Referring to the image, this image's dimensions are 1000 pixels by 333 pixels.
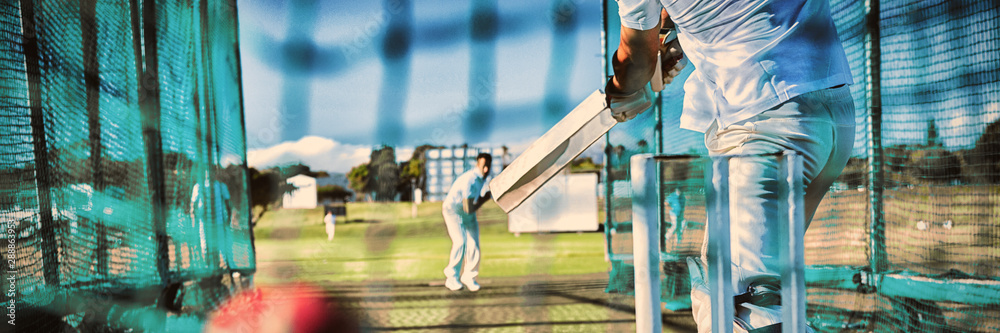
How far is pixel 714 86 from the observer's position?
106cm

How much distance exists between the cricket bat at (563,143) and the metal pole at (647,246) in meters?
0.27

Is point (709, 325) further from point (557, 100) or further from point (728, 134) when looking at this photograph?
point (557, 100)

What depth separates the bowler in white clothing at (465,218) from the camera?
4.29m

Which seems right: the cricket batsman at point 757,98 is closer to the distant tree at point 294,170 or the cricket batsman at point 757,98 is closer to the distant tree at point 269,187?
the distant tree at point 294,170

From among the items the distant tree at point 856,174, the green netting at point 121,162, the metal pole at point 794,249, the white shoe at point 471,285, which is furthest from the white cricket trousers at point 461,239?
the metal pole at point 794,249

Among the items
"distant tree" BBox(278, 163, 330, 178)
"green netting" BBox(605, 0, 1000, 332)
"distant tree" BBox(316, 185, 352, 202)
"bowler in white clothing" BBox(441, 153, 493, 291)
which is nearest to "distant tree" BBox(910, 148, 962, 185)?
"green netting" BBox(605, 0, 1000, 332)

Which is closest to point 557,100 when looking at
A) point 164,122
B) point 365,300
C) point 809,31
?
point 365,300

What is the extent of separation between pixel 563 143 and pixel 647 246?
13.0 inches

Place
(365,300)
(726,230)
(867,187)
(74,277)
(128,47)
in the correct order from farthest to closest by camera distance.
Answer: (365,300) → (867,187) → (128,47) → (74,277) → (726,230)

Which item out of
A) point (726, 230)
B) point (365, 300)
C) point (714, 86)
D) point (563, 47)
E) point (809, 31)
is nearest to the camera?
point (726, 230)

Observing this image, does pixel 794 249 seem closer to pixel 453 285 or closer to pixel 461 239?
pixel 453 285

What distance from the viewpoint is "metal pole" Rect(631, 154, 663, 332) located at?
2.33 feet

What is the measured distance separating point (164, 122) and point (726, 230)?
3204 mm

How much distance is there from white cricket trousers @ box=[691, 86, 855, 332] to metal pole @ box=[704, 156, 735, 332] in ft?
0.24
